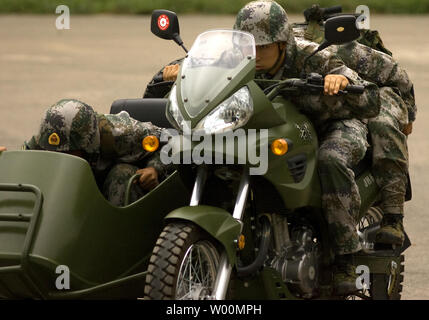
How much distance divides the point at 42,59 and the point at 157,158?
11.6 metres

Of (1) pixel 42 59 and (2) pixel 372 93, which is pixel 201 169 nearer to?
(2) pixel 372 93

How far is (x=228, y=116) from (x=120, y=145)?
0.98 meters

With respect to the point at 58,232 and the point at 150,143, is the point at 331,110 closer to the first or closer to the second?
the point at 150,143

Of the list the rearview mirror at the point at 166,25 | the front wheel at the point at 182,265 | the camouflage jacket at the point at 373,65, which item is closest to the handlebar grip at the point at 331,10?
the camouflage jacket at the point at 373,65

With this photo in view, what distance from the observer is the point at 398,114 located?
7.01 meters

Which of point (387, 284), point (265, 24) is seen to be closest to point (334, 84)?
point (265, 24)

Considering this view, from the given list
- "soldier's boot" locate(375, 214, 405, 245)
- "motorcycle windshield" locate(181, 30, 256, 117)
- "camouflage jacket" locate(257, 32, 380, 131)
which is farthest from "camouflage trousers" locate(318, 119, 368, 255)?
"motorcycle windshield" locate(181, 30, 256, 117)

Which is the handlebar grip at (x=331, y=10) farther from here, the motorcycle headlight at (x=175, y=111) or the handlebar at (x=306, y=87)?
the motorcycle headlight at (x=175, y=111)

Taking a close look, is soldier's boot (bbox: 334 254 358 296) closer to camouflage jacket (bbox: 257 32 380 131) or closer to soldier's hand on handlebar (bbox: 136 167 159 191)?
camouflage jacket (bbox: 257 32 380 131)

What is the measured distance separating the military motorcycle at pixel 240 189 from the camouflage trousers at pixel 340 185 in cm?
7

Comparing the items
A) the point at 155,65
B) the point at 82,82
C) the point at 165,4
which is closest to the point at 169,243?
the point at 82,82

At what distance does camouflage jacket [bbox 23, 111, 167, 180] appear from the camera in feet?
21.0

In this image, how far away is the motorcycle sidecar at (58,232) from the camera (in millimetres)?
5602

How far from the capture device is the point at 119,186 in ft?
20.6
